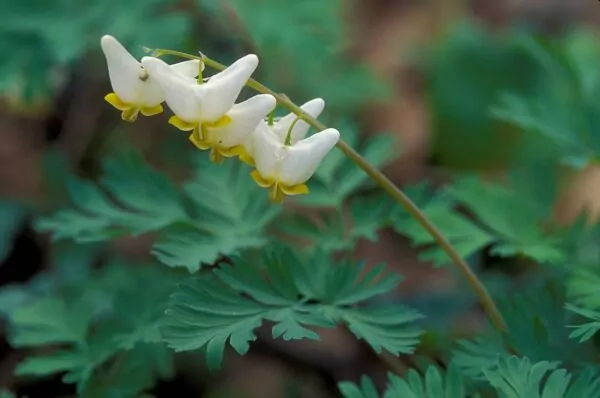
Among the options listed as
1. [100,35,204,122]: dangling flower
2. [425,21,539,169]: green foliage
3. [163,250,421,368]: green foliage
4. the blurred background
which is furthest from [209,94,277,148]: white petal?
[425,21,539,169]: green foliage

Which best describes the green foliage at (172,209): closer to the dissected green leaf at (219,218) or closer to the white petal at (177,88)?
the dissected green leaf at (219,218)

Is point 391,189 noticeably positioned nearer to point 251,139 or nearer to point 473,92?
point 251,139

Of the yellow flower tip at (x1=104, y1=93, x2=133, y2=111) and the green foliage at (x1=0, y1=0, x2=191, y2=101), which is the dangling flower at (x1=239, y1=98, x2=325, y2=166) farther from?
the green foliage at (x1=0, y1=0, x2=191, y2=101)

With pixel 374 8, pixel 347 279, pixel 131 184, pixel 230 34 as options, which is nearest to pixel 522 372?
pixel 347 279

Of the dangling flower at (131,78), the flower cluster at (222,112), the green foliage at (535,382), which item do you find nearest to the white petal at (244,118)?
the flower cluster at (222,112)

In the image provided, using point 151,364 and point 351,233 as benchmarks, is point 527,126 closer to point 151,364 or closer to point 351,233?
point 351,233

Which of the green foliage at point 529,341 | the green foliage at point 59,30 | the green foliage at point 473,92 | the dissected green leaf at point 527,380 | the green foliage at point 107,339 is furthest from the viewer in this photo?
the green foliage at point 473,92

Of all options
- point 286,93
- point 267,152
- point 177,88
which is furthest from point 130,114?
point 286,93
